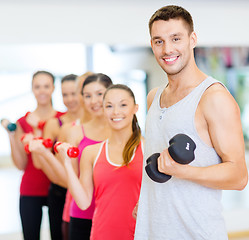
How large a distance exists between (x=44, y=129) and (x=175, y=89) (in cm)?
168

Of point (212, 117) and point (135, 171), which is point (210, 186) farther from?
point (135, 171)

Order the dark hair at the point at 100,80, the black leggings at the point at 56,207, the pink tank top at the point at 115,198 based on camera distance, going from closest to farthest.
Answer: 1. the pink tank top at the point at 115,198
2. the dark hair at the point at 100,80
3. the black leggings at the point at 56,207

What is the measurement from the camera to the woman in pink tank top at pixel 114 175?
1.89 m

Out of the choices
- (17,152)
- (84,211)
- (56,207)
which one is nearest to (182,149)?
(84,211)

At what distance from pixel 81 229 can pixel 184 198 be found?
1042mm

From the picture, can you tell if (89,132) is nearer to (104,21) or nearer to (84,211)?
(84,211)

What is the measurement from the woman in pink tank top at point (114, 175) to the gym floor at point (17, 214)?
2.18 m

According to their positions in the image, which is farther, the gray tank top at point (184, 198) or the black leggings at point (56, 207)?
the black leggings at point (56, 207)

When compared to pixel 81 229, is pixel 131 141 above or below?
above

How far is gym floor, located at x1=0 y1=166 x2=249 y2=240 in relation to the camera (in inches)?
156

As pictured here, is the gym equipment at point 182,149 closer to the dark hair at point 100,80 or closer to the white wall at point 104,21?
the dark hair at point 100,80

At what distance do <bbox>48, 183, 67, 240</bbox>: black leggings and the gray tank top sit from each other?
1491 millimetres

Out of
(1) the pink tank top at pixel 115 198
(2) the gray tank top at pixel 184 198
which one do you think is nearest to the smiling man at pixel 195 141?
(2) the gray tank top at pixel 184 198

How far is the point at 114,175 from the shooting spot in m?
1.91
